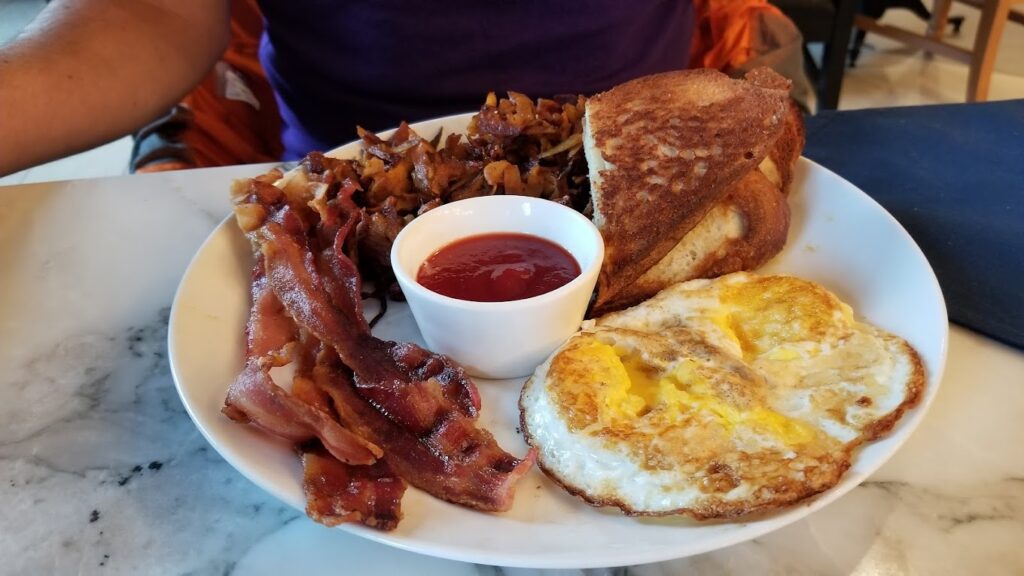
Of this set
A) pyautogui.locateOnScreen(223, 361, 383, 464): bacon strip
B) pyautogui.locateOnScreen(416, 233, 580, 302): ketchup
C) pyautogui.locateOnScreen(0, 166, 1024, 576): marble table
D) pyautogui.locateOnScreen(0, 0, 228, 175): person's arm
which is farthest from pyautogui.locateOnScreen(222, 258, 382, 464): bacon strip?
pyautogui.locateOnScreen(0, 0, 228, 175): person's arm

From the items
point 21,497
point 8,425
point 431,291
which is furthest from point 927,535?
point 8,425

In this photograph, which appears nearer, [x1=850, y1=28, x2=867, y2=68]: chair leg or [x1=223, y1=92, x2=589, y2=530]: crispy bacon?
[x1=223, y1=92, x2=589, y2=530]: crispy bacon

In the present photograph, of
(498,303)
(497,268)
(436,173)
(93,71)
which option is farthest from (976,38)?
(93,71)

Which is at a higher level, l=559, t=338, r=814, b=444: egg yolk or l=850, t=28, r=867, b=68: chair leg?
l=559, t=338, r=814, b=444: egg yolk

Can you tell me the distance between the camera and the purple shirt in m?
2.10

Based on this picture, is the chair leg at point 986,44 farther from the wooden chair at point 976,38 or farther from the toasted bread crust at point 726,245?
the toasted bread crust at point 726,245

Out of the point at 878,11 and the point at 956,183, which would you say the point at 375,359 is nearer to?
the point at 956,183

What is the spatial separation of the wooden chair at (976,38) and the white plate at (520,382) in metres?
3.39

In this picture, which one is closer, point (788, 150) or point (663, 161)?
point (663, 161)

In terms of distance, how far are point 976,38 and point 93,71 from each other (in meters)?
4.62

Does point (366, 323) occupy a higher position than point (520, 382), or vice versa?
point (366, 323)

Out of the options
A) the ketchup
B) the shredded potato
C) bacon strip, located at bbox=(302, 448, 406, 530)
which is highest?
the shredded potato

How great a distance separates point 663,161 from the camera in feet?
5.26

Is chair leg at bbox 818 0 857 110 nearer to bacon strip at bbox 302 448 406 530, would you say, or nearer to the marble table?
the marble table
